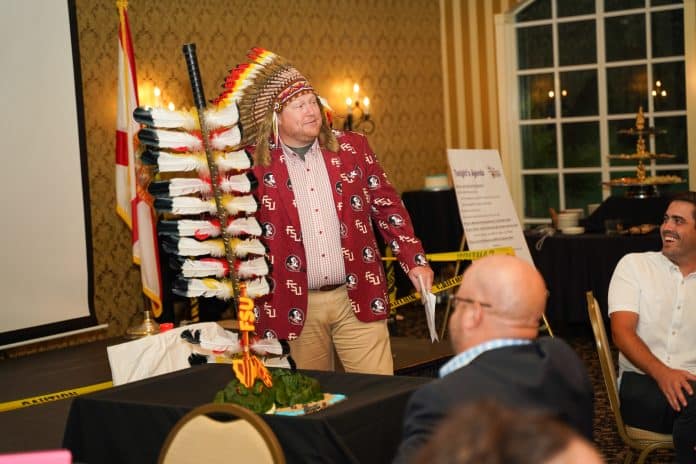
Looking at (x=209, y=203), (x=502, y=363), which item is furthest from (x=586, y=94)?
(x=502, y=363)

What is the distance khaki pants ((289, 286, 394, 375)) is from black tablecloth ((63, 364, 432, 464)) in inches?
15.8

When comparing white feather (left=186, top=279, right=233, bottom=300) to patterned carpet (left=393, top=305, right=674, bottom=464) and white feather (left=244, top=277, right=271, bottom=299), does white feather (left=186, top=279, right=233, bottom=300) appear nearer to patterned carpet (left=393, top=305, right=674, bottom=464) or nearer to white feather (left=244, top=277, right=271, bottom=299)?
Answer: white feather (left=244, top=277, right=271, bottom=299)

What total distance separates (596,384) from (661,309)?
2.09 metres

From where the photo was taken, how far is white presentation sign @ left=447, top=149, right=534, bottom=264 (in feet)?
21.9

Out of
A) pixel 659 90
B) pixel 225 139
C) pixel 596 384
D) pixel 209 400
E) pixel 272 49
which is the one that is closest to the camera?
pixel 209 400

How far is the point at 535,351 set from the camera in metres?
2.01

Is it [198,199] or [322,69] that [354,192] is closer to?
[198,199]

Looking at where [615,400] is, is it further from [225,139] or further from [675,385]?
[225,139]

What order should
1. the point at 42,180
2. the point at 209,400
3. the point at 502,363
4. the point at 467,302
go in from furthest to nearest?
1. the point at 42,180
2. the point at 209,400
3. the point at 467,302
4. the point at 502,363

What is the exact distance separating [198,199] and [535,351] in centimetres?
122

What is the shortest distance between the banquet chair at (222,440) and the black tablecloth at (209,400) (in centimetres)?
21

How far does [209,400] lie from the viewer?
113 inches

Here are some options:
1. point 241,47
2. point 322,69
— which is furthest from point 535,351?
point 322,69

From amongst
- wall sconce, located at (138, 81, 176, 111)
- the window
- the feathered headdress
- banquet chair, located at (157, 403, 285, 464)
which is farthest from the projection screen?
the window
